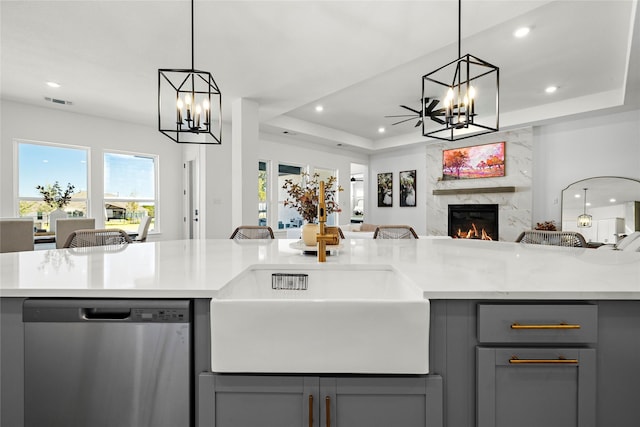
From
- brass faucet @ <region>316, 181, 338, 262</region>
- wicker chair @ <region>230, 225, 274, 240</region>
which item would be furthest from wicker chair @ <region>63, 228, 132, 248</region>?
brass faucet @ <region>316, 181, 338, 262</region>

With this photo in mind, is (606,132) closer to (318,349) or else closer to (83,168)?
(318,349)

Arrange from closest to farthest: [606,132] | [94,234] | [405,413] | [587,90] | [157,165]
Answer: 1. [405,413]
2. [94,234]
3. [587,90]
4. [606,132]
5. [157,165]

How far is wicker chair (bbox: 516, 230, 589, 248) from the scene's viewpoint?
6.29 feet

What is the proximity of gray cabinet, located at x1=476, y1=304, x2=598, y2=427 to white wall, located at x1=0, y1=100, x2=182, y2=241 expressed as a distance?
6.17 m

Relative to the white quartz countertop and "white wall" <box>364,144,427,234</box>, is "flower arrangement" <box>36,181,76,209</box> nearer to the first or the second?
the white quartz countertop

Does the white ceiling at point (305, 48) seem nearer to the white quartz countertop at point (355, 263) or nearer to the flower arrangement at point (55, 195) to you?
the flower arrangement at point (55, 195)

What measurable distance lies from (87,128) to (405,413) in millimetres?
6326

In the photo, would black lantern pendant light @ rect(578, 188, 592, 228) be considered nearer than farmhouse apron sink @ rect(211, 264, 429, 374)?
No

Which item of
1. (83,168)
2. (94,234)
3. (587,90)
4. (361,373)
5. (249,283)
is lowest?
(361,373)

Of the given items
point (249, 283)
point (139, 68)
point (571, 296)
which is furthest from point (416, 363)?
point (139, 68)

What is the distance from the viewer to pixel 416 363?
0.88 metres

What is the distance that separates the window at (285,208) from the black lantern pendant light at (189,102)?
5.71ft

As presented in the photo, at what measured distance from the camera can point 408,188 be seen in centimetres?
792

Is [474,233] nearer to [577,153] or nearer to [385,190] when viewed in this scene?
[577,153]
